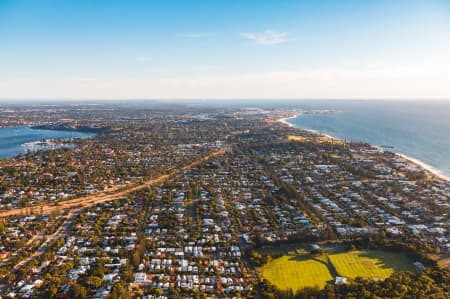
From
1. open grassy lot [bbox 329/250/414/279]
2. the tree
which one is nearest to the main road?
the tree

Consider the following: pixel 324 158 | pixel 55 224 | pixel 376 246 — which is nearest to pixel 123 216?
pixel 55 224

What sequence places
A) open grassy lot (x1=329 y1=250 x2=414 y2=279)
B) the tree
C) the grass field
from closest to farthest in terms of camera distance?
the tree, the grass field, open grassy lot (x1=329 y1=250 x2=414 y2=279)

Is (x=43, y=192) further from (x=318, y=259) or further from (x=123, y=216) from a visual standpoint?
(x=318, y=259)

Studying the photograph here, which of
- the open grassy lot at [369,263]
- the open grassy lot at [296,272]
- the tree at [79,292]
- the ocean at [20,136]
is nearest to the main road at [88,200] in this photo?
the tree at [79,292]

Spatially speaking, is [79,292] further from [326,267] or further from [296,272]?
[326,267]

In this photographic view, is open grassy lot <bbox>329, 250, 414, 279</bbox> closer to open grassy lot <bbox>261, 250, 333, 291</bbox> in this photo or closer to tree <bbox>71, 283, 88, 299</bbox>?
open grassy lot <bbox>261, 250, 333, 291</bbox>

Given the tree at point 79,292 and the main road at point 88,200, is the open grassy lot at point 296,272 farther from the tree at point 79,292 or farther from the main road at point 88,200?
the main road at point 88,200

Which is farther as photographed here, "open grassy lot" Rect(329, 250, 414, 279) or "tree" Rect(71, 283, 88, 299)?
"open grassy lot" Rect(329, 250, 414, 279)

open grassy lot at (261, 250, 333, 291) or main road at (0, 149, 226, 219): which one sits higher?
main road at (0, 149, 226, 219)

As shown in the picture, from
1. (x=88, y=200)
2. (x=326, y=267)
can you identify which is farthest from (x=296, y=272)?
(x=88, y=200)

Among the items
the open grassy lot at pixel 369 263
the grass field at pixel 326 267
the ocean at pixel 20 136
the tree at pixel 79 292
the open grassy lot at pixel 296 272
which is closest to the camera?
the tree at pixel 79 292
